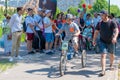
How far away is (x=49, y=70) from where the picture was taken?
12.0m

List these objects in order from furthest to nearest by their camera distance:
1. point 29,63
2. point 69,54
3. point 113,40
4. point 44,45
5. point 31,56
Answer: point 44,45 < point 31,56 < point 29,63 < point 69,54 < point 113,40

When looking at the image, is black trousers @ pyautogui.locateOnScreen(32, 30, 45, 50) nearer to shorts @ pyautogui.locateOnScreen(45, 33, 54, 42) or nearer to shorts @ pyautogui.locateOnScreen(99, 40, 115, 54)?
shorts @ pyautogui.locateOnScreen(45, 33, 54, 42)

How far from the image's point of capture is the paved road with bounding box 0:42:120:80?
35.2 ft

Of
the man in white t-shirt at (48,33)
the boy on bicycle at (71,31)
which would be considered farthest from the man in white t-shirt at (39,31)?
the boy on bicycle at (71,31)

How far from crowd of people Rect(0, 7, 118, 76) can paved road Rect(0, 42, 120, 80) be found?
0.49 meters

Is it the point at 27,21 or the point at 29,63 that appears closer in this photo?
the point at 29,63

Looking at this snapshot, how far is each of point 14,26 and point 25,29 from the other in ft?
7.92

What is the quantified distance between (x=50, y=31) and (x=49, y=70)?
4.43 meters

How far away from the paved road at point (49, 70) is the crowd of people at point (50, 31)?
489 mm

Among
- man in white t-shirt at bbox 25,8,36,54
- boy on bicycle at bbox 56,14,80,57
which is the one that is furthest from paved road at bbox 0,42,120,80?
man in white t-shirt at bbox 25,8,36,54

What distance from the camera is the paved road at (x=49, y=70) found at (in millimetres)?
10721

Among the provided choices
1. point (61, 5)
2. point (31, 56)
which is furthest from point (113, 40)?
point (61, 5)

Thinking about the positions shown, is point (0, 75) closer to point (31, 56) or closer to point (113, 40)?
point (113, 40)

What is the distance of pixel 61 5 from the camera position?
447 ft
